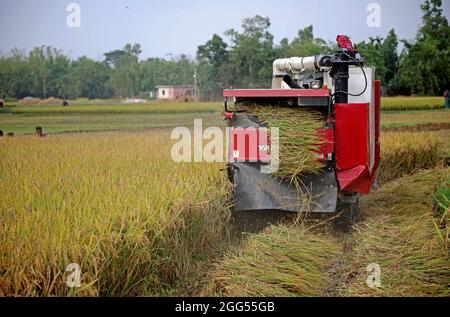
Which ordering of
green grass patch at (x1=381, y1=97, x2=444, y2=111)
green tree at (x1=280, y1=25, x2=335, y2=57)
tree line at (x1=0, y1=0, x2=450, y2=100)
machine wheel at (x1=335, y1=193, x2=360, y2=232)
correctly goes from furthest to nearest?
green tree at (x1=280, y1=25, x2=335, y2=57)
green grass patch at (x1=381, y1=97, x2=444, y2=111)
tree line at (x1=0, y1=0, x2=450, y2=100)
machine wheel at (x1=335, y1=193, x2=360, y2=232)

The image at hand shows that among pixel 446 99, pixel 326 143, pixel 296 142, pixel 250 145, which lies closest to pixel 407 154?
pixel 326 143

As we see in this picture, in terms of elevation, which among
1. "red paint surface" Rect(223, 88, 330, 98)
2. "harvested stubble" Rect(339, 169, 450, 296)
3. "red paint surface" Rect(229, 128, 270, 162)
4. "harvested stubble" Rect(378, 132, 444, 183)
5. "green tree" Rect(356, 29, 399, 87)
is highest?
"green tree" Rect(356, 29, 399, 87)

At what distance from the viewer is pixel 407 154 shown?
9031 millimetres

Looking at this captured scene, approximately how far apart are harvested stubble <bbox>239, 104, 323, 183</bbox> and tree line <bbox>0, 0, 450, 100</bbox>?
4.27 metres

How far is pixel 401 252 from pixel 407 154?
4795mm

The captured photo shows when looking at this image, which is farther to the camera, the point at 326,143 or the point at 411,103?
the point at 411,103

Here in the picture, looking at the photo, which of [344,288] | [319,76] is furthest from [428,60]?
[344,288]

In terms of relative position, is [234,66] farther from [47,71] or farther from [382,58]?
[47,71]

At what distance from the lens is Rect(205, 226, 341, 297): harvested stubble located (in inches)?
153

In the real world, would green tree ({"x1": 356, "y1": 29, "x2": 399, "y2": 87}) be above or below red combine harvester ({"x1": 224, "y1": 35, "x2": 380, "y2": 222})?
above

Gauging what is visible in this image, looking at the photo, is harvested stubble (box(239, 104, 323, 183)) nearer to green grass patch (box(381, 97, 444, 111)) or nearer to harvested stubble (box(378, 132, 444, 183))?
harvested stubble (box(378, 132, 444, 183))

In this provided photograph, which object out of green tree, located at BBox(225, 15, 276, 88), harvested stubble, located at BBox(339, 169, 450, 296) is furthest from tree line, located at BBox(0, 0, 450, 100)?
harvested stubble, located at BBox(339, 169, 450, 296)

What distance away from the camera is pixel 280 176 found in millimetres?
5082

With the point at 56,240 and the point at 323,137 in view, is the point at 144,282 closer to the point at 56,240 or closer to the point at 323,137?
the point at 56,240
